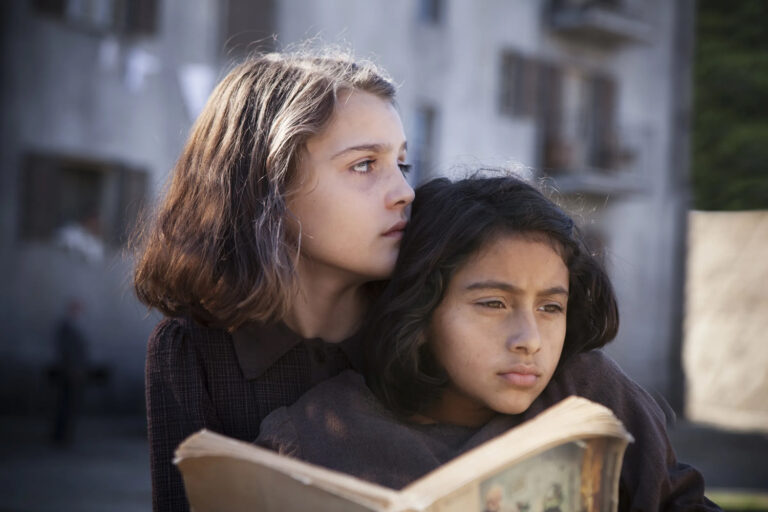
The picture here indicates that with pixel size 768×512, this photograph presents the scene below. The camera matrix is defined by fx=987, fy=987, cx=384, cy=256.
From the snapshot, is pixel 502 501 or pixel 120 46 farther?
pixel 120 46

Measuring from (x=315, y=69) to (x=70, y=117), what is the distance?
10887 millimetres

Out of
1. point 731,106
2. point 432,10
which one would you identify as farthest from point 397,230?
point 731,106

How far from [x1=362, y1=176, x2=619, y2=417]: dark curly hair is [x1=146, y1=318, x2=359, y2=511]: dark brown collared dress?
13 centimetres

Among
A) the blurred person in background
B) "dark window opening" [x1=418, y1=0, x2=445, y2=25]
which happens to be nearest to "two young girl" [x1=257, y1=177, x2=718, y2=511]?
the blurred person in background

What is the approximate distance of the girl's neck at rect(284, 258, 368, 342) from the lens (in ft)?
6.33

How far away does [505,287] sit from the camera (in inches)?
62.8

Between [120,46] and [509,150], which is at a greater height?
[120,46]

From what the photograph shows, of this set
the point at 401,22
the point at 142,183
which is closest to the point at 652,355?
the point at 401,22

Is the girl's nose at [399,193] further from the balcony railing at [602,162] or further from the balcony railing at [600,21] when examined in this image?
the balcony railing at [600,21]

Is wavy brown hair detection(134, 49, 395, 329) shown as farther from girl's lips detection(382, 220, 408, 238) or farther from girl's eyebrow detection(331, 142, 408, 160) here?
girl's lips detection(382, 220, 408, 238)

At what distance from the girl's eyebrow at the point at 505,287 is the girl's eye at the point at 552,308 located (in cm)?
2

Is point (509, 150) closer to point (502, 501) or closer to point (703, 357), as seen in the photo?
point (703, 357)

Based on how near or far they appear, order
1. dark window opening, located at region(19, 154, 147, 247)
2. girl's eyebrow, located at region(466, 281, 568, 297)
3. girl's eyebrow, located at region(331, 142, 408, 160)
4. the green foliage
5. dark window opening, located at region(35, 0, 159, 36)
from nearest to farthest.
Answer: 1. girl's eyebrow, located at region(466, 281, 568, 297)
2. girl's eyebrow, located at region(331, 142, 408, 160)
3. dark window opening, located at region(19, 154, 147, 247)
4. dark window opening, located at region(35, 0, 159, 36)
5. the green foliage

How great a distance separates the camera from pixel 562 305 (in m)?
1.64
